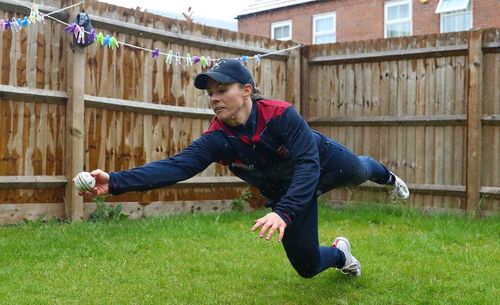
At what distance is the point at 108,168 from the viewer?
7.73 m

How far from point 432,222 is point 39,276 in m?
4.73

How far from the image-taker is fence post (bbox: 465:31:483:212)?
8.26 meters

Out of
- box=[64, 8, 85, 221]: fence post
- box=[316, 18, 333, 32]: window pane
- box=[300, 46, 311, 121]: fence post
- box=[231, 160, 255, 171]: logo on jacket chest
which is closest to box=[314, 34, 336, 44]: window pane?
box=[316, 18, 333, 32]: window pane

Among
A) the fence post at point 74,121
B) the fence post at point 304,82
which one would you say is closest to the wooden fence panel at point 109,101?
the fence post at point 74,121

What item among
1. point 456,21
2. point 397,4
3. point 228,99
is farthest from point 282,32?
point 228,99

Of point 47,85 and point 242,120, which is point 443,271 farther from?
point 47,85

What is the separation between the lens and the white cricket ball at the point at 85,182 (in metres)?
3.38

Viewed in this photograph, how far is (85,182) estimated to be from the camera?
338 centimetres

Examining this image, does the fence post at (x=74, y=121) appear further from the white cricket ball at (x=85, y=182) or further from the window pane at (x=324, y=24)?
the window pane at (x=324, y=24)

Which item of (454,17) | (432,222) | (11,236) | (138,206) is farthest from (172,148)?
(454,17)

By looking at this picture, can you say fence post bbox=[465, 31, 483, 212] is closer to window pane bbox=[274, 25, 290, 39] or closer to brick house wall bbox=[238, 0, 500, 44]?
brick house wall bbox=[238, 0, 500, 44]

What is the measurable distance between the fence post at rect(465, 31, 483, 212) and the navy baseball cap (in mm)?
5191

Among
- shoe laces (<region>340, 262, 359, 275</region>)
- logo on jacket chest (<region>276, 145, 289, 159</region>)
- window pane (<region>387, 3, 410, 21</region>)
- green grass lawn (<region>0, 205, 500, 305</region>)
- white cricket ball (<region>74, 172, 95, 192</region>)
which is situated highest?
window pane (<region>387, 3, 410, 21</region>)

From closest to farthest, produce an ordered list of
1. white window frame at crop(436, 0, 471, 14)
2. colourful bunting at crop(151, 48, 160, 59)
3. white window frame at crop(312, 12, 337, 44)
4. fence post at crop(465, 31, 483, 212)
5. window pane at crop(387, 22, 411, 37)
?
colourful bunting at crop(151, 48, 160, 59), fence post at crop(465, 31, 483, 212), white window frame at crop(436, 0, 471, 14), window pane at crop(387, 22, 411, 37), white window frame at crop(312, 12, 337, 44)
